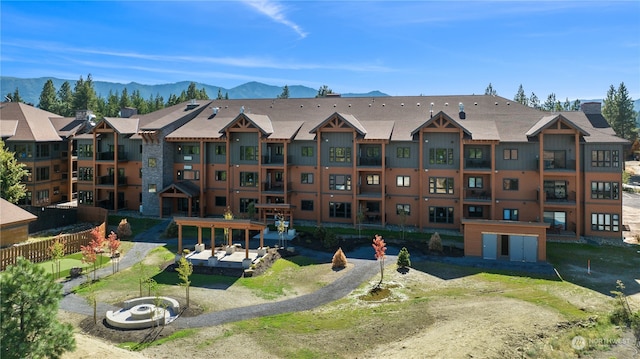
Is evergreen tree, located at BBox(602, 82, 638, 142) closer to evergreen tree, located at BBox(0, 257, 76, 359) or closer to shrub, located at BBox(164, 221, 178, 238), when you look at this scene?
shrub, located at BBox(164, 221, 178, 238)

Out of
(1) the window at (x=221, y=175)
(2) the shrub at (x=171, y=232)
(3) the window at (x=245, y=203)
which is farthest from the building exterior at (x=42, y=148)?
(3) the window at (x=245, y=203)

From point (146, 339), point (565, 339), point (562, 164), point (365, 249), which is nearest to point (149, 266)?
point (146, 339)

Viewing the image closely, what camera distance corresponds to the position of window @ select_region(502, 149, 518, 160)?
41.6 m

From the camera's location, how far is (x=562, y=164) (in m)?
40.6

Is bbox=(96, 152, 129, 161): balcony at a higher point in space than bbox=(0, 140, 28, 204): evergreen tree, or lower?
higher

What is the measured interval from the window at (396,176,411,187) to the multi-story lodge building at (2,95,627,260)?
0.10m

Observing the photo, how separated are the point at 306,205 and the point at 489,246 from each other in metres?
20.0

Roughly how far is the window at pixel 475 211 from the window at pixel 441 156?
16.5 ft

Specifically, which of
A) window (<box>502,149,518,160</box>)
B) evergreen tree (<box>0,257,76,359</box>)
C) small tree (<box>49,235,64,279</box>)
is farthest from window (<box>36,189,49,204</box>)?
window (<box>502,149,518,160</box>)

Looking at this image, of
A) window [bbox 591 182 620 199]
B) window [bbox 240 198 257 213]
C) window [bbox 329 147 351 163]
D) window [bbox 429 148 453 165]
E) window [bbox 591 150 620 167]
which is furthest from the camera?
window [bbox 240 198 257 213]

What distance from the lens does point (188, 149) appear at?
5059cm

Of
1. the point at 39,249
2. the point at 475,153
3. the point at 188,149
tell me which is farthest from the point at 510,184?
the point at 39,249

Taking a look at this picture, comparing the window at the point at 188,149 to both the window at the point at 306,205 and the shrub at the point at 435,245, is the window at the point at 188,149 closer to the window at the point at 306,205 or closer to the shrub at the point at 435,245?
the window at the point at 306,205

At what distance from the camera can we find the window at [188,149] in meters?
50.2
